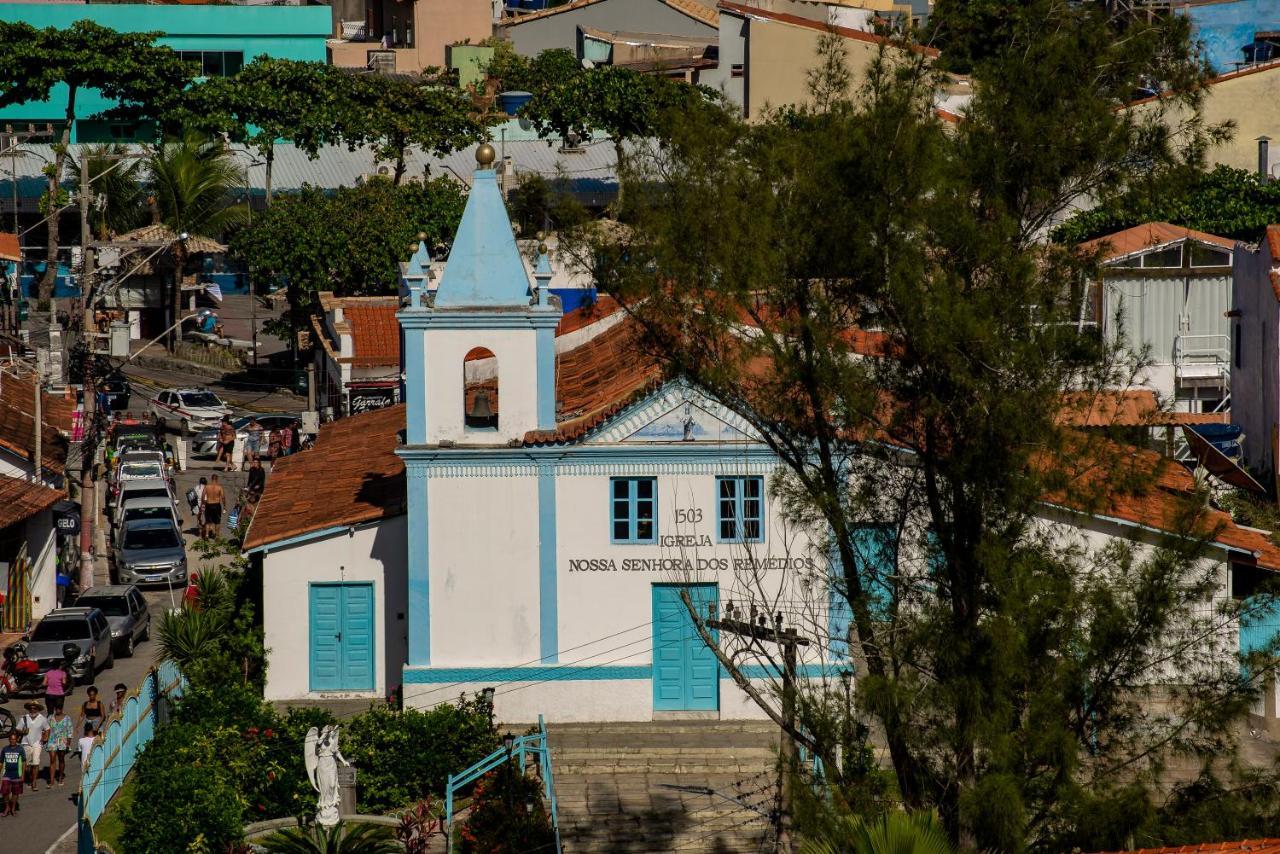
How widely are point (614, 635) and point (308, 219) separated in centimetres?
3552

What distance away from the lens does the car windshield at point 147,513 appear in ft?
150

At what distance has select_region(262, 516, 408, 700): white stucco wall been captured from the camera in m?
35.1

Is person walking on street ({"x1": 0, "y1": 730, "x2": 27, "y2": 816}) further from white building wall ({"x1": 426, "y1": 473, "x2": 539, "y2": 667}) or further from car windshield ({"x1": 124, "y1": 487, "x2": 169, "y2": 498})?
car windshield ({"x1": 124, "y1": 487, "x2": 169, "y2": 498})

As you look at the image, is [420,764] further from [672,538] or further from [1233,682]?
[1233,682]

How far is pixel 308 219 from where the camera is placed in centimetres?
6631

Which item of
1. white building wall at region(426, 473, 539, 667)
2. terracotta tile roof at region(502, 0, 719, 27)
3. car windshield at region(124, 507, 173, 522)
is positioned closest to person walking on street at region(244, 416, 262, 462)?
car windshield at region(124, 507, 173, 522)

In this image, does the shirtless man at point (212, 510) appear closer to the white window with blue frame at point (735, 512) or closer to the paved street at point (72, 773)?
the paved street at point (72, 773)

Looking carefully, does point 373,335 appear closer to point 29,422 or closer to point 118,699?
point 29,422

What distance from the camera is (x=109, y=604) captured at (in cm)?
4006

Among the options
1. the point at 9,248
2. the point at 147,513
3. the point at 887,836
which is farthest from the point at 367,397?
the point at 887,836

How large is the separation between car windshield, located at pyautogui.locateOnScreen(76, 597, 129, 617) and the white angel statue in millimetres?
11140

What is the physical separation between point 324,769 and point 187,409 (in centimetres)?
3248

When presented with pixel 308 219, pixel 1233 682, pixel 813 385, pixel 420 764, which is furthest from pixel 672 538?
pixel 308 219

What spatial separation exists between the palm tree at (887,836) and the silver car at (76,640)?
20.6 m
